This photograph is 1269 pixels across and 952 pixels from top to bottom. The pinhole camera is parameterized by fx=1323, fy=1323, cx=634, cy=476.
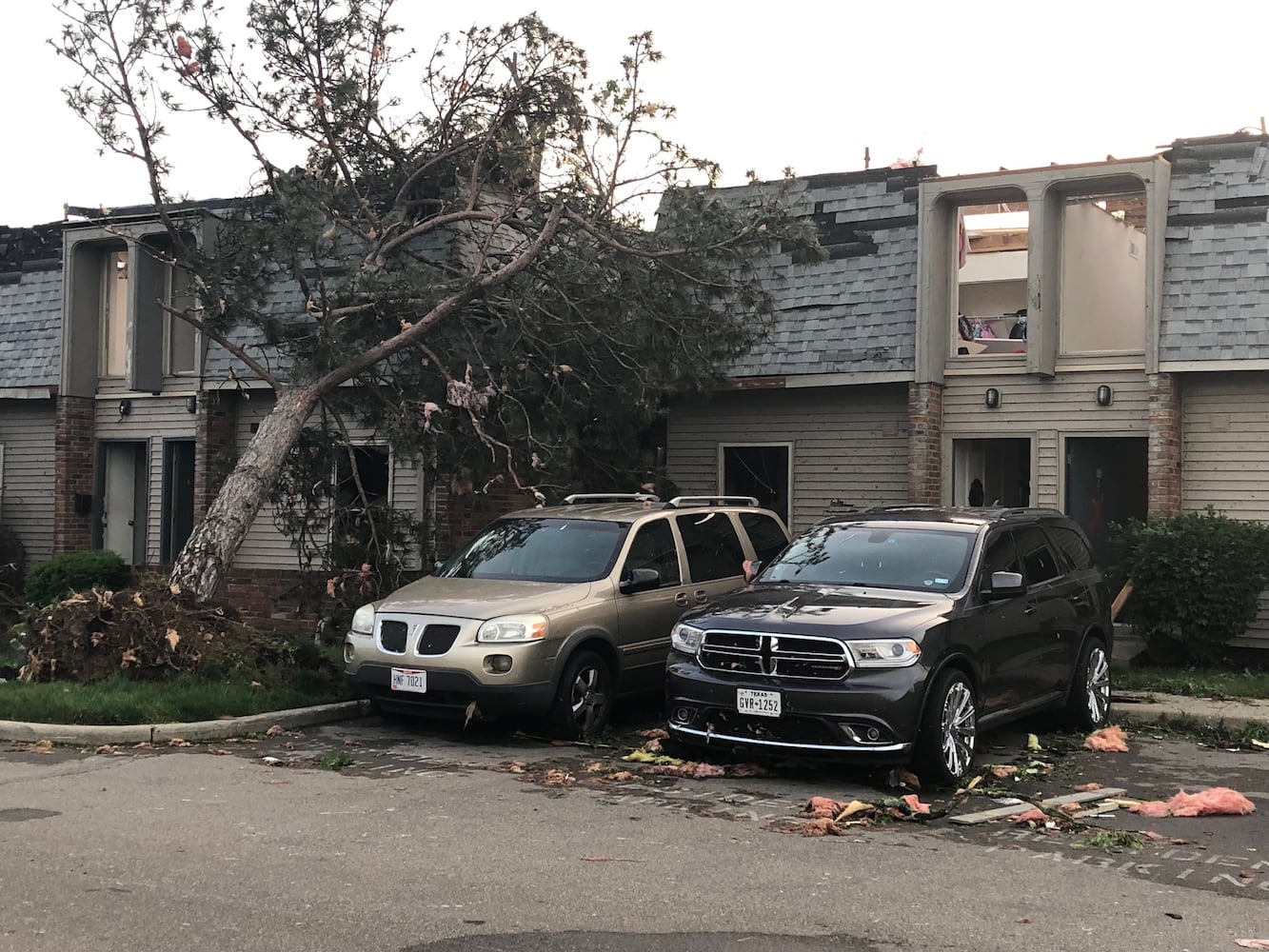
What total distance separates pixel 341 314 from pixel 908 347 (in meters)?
6.35

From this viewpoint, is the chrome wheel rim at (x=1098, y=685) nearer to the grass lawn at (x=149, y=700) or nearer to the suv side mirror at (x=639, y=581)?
the suv side mirror at (x=639, y=581)

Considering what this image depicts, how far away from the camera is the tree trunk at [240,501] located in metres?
12.3

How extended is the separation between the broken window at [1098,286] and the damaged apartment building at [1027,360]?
1.3 inches

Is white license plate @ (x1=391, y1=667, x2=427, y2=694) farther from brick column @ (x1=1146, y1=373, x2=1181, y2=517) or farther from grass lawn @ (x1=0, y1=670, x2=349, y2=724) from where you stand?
brick column @ (x1=1146, y1=373, x2=1181, y2=517)

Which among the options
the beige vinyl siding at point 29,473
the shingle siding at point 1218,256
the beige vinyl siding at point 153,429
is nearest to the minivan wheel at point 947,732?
the shingle siding at point 1218,256

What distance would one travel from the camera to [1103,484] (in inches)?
609

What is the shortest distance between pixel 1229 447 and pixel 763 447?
17.6 feet

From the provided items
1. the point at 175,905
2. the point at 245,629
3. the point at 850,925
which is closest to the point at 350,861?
the point at 175,905

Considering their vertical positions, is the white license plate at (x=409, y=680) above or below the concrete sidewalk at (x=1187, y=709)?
above

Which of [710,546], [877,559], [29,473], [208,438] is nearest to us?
[877,559]

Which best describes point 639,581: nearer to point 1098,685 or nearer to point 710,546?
point 710,546

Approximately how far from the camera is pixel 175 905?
553 cm

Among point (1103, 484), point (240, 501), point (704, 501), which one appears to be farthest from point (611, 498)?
point (1103, 484)

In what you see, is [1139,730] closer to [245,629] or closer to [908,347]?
[908,347]
